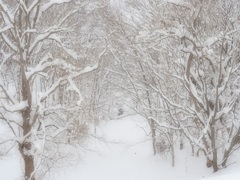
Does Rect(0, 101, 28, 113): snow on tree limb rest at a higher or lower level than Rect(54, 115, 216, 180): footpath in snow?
higher

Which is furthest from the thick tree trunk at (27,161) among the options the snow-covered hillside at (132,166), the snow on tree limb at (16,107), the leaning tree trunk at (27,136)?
the snow-covered hillside at (132,166)

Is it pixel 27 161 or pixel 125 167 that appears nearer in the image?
pixel 27 161

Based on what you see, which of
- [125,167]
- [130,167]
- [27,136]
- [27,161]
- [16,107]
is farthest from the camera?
[125,167]

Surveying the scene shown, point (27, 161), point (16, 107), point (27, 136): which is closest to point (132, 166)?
point (27, 161)

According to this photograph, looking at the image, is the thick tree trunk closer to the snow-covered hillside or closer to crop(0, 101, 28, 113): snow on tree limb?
crop(0, 101, 28, 113): snow on tree limb

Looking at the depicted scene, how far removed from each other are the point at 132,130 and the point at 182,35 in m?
17.4

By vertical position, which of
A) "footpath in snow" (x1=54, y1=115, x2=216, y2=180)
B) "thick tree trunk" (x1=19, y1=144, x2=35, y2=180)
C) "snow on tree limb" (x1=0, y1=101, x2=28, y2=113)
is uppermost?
"snow on tree limb" (x1=0, y1=101, x2=28, y2=113)

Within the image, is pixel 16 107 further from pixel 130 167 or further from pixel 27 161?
pixel 130 167

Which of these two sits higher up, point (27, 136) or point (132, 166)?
point (27, 136)

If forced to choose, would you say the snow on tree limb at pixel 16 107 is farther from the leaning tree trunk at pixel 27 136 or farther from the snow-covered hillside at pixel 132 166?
the snow-covered hillside at pixel 132 166

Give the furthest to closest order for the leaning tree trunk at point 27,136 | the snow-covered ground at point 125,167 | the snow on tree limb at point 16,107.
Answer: the snow-covered ground at point 125,167 < the leaning tree trunk at point 27,136 < the snow on tree limb at point 16,107

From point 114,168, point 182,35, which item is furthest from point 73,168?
point 182,35

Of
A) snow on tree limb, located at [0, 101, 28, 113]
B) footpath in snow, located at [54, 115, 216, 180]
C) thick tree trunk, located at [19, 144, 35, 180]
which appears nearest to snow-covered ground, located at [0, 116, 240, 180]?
footpath in snow, located at [54, 115, 216, 180]

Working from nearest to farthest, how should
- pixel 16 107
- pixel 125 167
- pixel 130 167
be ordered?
pixel 16 107 < pixel 130 167 < pixel 125 167
